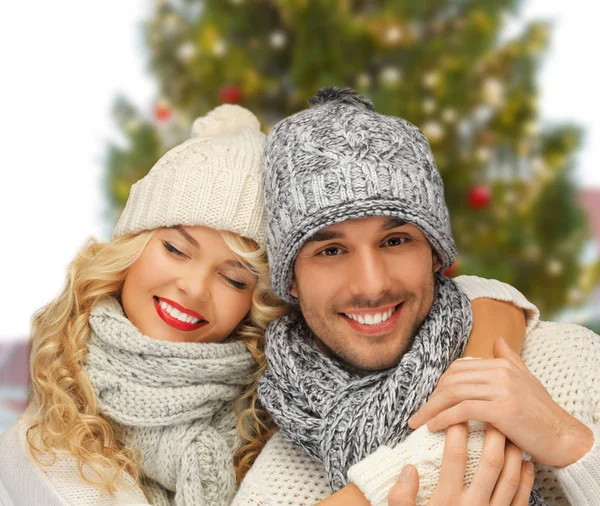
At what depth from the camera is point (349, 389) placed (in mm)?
1589

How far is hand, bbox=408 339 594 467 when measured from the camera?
1.35m

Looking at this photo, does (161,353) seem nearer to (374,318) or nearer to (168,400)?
(168,400)

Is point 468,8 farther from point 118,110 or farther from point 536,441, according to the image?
point 536,441

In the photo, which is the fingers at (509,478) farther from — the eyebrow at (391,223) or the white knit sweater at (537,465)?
the eyebrow at (391,223)

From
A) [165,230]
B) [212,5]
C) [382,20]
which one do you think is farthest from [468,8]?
[165,230]

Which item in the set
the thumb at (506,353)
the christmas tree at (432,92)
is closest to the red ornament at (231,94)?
the christmas tree at (432,92)

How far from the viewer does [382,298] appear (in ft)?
5.08

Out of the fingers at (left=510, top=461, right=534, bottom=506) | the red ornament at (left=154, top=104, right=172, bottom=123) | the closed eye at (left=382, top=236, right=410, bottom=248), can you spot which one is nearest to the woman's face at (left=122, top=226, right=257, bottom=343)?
the closed eye at (left=382, top=236, right=410, bottom=248)

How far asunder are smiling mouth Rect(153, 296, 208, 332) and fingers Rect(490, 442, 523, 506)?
0.74 m

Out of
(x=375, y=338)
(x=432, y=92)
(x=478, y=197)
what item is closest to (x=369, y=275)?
(x=375, y=338)

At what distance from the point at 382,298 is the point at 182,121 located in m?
1.73

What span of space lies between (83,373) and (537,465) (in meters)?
1.02

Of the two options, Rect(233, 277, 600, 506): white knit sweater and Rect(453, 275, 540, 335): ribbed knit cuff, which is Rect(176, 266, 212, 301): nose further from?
Rect(453, 275, 540, 335): ribbed knit cuff

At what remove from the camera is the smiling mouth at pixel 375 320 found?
1.59m
